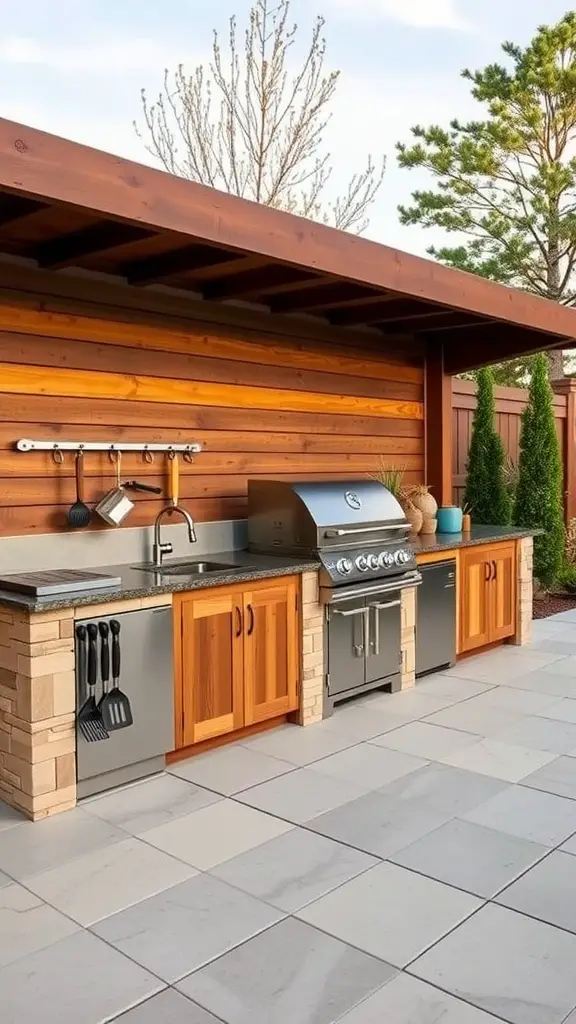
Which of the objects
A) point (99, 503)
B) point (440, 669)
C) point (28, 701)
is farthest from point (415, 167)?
point (28, 701)

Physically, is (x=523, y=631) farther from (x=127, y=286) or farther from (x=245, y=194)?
(x=245, y=194)

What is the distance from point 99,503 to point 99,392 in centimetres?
49

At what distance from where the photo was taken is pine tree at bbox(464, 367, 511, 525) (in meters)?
6.97

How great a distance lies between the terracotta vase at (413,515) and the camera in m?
5.17

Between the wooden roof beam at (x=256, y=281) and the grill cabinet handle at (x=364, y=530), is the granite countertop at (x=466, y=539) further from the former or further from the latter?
the wooden roof beam at (x=256, y=281)

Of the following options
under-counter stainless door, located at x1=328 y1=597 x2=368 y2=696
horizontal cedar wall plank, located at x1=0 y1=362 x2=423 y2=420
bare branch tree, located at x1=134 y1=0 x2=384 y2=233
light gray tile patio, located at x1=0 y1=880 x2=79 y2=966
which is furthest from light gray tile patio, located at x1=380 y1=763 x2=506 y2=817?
bare branch tree, located at x1=134 y1=0 x2=384 y2=233

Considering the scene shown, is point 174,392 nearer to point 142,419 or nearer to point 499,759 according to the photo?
point 142,419

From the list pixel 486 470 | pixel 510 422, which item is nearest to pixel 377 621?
pixel 486 470

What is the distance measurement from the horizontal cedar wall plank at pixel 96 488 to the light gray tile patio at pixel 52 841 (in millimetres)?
1277

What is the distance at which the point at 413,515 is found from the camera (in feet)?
17.0

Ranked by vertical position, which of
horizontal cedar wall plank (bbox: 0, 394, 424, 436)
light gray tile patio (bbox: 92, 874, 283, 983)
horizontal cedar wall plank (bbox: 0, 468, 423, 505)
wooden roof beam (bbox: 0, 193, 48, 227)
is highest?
wooden roof beam (bbox: 0, 193, 48, 227)

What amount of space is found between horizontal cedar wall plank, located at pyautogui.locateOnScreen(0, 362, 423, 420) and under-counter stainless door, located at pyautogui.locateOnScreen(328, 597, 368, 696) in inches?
47.3

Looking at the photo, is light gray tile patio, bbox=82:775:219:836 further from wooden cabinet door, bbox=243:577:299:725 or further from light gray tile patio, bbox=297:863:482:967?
light gray tile patio, bbox=297:863:482:967

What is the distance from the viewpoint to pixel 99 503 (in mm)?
3791
